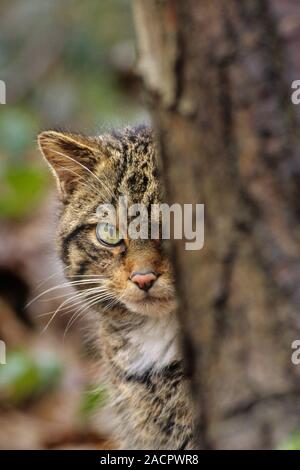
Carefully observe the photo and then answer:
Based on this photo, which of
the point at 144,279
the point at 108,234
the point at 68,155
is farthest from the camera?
the point at 68,155

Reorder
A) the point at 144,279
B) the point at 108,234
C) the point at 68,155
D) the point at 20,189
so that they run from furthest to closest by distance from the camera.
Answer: the point at 20,189
the point at 68,155
the point at 108,234
the point at 144,279

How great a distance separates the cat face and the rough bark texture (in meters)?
1.05

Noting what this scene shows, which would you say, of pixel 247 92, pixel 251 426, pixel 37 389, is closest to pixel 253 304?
pixel 251 426

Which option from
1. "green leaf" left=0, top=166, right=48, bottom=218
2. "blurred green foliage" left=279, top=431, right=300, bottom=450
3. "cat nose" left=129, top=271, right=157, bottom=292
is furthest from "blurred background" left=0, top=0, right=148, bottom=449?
"blurred green foliage" left=279, top=431, right=300, bottom=450

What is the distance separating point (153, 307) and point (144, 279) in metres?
0.13

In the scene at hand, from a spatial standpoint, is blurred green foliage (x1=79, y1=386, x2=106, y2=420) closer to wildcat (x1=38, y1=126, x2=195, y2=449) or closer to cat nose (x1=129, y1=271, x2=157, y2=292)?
wildcat (x1=38, y1=126, x2=195, y2=449)

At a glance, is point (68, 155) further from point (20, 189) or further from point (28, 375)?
point (20, 189)

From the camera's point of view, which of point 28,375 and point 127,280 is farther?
point 28,375

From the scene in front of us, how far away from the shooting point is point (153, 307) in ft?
10.3

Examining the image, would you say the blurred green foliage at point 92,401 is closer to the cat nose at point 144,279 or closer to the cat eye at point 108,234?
the cat eye at point 108,234

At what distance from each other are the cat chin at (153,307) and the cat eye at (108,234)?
22 centimetres

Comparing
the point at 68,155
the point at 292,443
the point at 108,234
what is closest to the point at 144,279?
the point at 108,234

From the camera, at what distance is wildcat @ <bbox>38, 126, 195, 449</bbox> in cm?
316

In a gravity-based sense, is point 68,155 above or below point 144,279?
above
